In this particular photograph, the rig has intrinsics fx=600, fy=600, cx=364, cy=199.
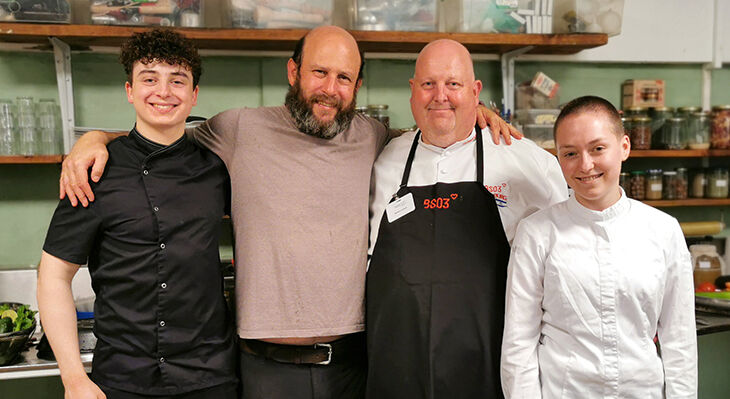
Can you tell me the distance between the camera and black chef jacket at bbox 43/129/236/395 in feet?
5.54

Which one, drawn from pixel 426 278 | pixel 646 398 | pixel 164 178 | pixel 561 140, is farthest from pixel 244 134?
pixel 646 398

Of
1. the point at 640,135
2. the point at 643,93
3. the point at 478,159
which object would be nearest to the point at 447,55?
the point at 478,159

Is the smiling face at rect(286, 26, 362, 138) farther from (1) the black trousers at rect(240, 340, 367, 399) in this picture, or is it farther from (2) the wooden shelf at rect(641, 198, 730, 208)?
(2) the wooden shelf at rect(641, 198, 730, 208)

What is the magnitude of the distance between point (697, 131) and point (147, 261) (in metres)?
2.93

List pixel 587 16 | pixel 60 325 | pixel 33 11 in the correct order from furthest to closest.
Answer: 1. pixel 587 16
2. pixel 33 11
3. pixel 60 325

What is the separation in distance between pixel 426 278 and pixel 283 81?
1615 mm

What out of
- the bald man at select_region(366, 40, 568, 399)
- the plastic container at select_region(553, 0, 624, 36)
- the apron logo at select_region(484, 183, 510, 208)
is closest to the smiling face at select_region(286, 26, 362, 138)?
the bald man at select_region(366, 40, 568, 399)

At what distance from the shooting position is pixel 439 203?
186 centimetres

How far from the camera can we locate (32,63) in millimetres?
2822

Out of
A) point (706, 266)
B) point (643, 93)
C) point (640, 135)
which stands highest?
point (643, 93)

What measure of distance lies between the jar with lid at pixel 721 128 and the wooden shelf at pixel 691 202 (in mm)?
294

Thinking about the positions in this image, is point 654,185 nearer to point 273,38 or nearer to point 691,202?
point 691,202

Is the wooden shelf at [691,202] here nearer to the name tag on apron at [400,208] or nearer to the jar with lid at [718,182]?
the jar with lid at [718,182]

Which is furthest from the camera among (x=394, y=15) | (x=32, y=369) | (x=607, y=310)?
(x=394, y=15)
